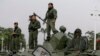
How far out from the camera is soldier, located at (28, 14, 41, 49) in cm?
2335

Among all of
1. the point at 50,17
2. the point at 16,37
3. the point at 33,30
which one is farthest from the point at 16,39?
the point at 50,17

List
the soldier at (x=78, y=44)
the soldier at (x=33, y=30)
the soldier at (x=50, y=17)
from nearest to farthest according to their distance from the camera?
the soldier at (x=78, y=44) → the soldier at (x=50, y=17) → the soldier at (x=33, y=30)

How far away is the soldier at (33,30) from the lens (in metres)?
23.3

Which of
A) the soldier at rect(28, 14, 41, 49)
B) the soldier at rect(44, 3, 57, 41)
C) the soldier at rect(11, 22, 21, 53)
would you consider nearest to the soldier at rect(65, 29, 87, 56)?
the soldier at rect(44, 3, 57, 41)

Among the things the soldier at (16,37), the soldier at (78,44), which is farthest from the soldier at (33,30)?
the soldier at (78,44)

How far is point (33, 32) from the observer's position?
23781 mm

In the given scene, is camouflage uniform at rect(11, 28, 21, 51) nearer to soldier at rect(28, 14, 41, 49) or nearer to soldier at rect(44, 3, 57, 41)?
soldier at rect(28, 14, 41, 49)

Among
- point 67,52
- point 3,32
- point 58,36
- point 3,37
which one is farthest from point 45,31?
point 3,32

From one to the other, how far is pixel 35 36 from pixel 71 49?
174 inches

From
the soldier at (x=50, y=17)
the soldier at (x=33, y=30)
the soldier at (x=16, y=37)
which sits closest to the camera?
the soldier at (x=50, y=17)

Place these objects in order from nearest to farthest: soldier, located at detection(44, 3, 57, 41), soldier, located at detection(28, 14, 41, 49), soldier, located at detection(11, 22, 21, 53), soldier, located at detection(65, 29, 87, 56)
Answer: soldier, located at detection(65, 29, 87, 56)
soldier, located at detection(44, 3, 57, 41)
soldier, located at detection(28, 14, 41, 49)
soldier, located at detection(11, 22, 21, 53)

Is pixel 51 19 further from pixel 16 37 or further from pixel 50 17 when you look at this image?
pixel 16 37

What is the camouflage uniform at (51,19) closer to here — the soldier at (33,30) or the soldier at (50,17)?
the soldier at (50,17)

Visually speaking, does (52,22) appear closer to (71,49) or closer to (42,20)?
(42,20)
